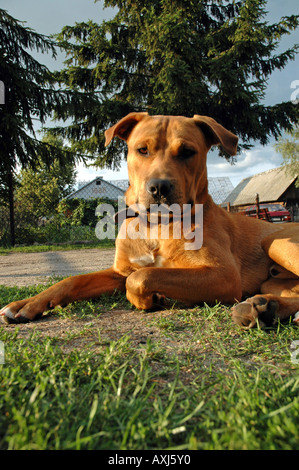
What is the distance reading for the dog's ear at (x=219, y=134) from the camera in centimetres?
329

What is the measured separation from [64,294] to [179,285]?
1.05m

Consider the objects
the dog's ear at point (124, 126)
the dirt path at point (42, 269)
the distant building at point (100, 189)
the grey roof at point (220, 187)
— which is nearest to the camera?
the dog's ear at point (124, 126)

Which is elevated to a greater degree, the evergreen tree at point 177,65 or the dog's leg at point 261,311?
the evergreen tree at point 177,65

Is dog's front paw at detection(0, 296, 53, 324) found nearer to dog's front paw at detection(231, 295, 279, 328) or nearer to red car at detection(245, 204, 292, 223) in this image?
dog's front paw at detection(231, 295, 279, 328)

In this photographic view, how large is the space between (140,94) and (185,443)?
59.7 ft

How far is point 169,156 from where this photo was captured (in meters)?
2.96

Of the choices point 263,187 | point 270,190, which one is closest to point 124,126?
point 270,190

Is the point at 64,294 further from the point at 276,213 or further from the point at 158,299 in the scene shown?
the point at 276,213

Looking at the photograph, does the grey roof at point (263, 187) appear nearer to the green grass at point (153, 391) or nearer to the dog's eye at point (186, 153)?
the dog's eye at point (186, 153)

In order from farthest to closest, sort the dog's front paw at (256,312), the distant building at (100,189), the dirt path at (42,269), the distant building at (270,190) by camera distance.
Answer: the distant building at (100,189) → the distant building at (270,190) → the dirt path at (42,269) → the dog's front paw at (256,312)

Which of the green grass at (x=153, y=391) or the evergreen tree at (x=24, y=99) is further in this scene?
the evergreen tree at (x=24, y=99)

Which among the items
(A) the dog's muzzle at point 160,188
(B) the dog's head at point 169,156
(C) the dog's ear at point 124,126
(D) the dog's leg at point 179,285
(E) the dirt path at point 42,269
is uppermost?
(C) the dog's ear at point 124,126

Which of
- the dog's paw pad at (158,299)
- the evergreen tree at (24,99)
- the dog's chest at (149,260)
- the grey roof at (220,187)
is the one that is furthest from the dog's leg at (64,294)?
the grey roof at (220,187)

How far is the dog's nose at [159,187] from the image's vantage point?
105 inches
